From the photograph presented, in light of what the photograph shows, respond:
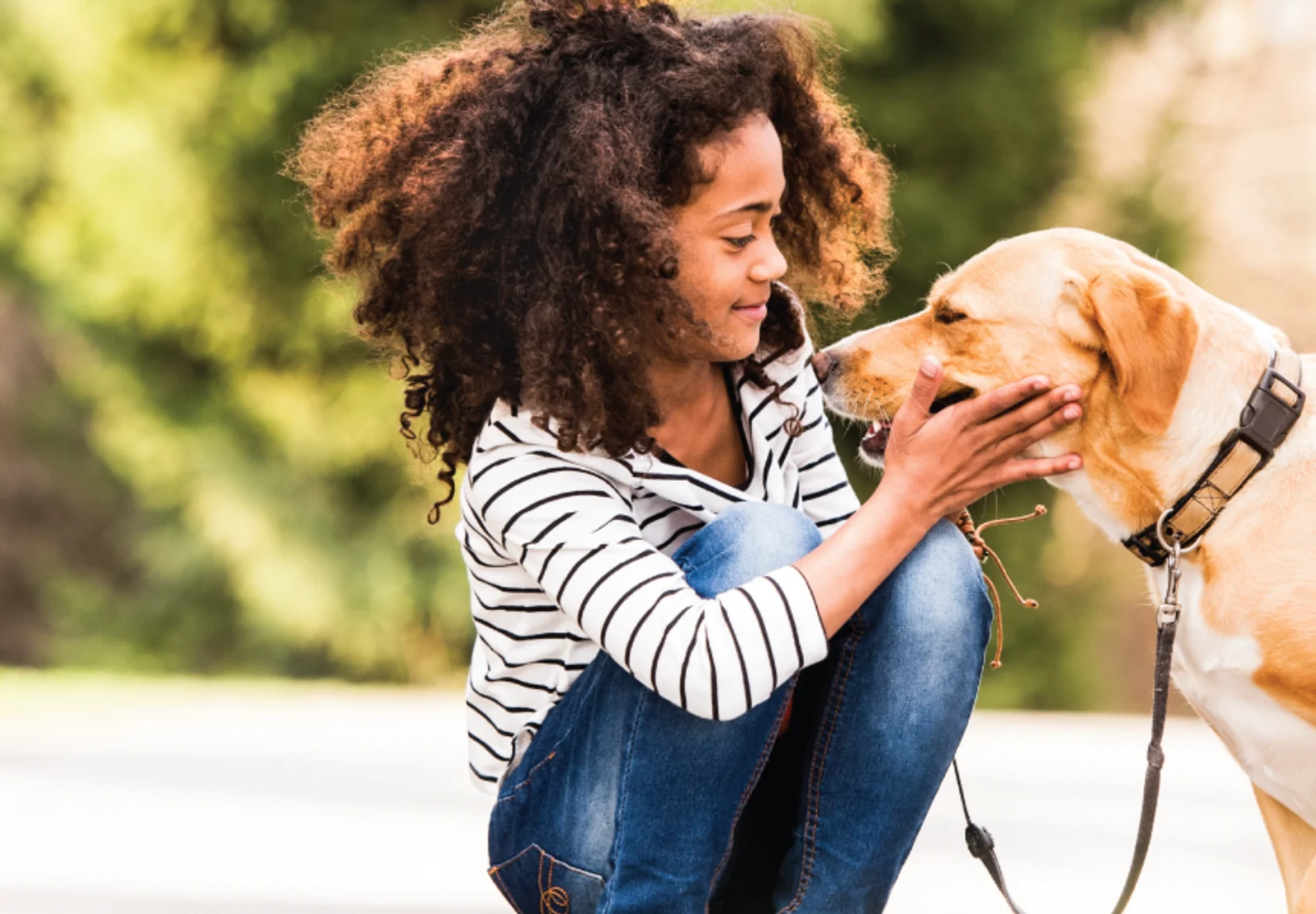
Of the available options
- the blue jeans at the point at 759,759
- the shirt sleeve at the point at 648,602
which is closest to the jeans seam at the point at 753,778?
the blue jeans at the point at 759,759

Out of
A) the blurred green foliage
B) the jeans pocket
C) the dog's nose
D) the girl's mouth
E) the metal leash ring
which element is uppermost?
the blurred green foliage

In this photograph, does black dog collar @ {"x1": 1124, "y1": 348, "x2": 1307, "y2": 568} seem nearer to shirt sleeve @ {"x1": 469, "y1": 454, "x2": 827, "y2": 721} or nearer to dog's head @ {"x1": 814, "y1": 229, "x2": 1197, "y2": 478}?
dog's head @ {"x1": 814, "y1": 229, "x2": 1197, "y2": 478}

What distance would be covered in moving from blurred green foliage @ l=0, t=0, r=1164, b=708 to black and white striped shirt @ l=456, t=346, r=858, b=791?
5.05 meters

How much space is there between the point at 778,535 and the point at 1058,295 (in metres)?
0.69

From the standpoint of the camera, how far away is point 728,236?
7.77 feet

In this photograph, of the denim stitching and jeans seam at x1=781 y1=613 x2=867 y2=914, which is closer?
jeans seam at x1=781 y1=613 x2=867 y2=914

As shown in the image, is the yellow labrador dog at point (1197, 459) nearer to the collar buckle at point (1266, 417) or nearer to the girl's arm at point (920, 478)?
the collar buckle at point (1266, 417)

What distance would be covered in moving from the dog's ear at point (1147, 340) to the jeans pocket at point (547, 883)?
1128mm

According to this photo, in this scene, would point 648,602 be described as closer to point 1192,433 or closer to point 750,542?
point 750,542

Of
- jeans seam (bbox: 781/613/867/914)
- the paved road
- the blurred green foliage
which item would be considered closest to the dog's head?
jeans seam (bbox: 781/613/867/914)

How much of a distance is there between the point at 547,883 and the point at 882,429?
3.26 feet

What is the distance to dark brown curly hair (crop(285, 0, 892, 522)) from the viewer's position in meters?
2.28

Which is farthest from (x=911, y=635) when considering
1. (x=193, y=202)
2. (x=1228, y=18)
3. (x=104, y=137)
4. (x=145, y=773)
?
(x=1228, y=18)

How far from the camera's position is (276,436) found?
28.3 ft
